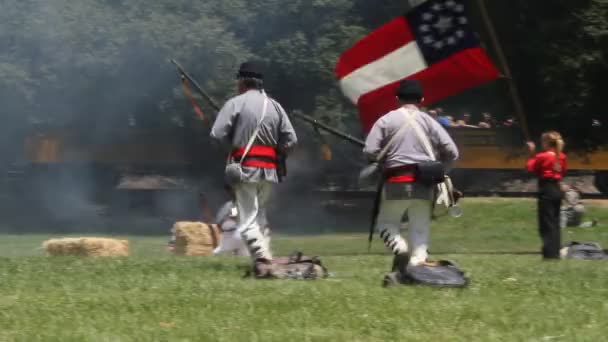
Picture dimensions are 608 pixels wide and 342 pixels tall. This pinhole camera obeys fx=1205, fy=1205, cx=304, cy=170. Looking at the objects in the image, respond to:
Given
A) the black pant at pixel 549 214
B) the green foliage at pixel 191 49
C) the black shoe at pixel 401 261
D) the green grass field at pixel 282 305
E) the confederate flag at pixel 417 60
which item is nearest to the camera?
the green grass field at pixel 282 305

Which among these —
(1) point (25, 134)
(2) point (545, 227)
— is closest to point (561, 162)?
(2) point (545, 227)

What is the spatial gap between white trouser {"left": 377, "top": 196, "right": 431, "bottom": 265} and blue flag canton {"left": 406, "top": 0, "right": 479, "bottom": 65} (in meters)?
4.01

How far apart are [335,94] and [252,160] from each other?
11.9 metres

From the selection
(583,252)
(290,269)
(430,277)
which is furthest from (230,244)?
(430,277)

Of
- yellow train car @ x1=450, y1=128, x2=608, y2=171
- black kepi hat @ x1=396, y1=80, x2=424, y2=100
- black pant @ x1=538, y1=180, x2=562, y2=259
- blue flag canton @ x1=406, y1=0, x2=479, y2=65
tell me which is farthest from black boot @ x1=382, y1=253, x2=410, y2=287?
yellow train car @ x1=450, y1=128, x2=608, y2=171

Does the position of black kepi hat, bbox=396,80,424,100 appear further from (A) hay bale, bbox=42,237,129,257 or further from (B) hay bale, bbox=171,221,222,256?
(B) hay bale, bbox=171,221,222,256

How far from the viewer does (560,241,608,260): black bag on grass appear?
13906mm

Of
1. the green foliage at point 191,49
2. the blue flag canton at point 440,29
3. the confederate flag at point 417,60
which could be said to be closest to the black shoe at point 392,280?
the confederate flag at point 417,60

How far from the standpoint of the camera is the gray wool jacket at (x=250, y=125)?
998cm

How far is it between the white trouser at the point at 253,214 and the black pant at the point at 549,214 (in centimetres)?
492

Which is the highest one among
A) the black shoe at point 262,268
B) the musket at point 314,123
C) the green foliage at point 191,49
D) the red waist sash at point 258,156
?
the green foliage at point 191,49

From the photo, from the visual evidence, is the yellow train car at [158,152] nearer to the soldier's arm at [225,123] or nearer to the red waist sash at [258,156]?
the red waist sash at [258,156]

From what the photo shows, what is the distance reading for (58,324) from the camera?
7.22 meters

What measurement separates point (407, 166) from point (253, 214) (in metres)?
1.61
